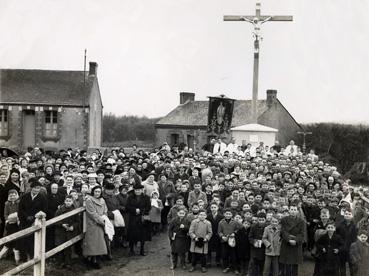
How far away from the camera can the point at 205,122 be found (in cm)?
4369

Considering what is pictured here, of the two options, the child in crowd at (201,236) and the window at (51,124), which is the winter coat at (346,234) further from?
the window at (51,124)

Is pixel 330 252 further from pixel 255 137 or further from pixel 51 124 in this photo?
pixel 51 124

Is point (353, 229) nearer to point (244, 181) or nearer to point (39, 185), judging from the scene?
point (244, 181)

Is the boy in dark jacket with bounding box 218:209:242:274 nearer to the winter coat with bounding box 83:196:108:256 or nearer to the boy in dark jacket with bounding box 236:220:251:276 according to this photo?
the boy in dark jacket with bounding box 236:220:251:276

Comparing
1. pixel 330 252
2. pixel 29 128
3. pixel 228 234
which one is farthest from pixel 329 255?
pixel 29 128

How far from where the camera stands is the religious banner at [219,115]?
24928 millimetres

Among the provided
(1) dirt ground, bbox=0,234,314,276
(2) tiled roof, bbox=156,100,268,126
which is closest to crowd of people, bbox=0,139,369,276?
(1) dirt ground, bbox=0,234,314,276

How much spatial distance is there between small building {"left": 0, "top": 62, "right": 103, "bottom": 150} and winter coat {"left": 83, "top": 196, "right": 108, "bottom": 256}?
2664 centimetres

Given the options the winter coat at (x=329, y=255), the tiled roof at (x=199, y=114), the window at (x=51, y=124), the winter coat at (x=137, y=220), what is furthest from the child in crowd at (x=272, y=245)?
the tiled roof at (x=199, y=114)

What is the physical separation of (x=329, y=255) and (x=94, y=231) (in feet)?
14.7

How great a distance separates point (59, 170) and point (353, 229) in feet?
25.6

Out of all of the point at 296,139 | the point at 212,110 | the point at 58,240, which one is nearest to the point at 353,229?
the point at 58,240

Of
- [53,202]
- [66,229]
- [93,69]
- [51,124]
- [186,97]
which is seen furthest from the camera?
[186,97]

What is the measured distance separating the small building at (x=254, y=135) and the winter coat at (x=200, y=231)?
16630 mm
